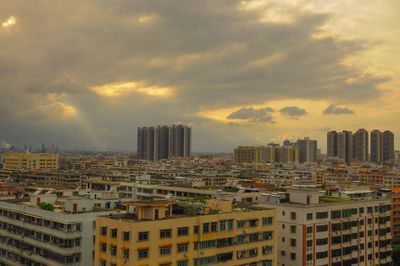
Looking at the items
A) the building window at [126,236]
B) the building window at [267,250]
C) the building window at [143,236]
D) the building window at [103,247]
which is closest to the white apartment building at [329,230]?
the building window at [267,250]

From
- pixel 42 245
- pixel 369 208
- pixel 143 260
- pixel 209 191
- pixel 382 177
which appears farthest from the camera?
pixel 382 177

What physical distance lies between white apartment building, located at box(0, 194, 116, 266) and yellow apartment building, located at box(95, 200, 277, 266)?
5.94 metres

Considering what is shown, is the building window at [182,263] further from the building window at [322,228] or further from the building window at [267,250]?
the building window at [322,228]

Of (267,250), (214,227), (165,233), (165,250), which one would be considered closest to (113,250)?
(165,250)

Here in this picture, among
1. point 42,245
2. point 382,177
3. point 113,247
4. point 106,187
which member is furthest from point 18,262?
point 382,177

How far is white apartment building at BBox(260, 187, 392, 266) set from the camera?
48.2 m

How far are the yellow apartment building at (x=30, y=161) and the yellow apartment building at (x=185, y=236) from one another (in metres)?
151

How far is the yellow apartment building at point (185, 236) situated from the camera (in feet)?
107

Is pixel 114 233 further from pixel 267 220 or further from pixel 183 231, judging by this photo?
pixel 267 220

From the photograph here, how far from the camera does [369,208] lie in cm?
5472

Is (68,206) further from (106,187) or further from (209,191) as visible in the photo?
(106,187)

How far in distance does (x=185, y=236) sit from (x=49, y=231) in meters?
14.2

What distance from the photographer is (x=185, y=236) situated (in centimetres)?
3497

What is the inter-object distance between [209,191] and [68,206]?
29.5m
